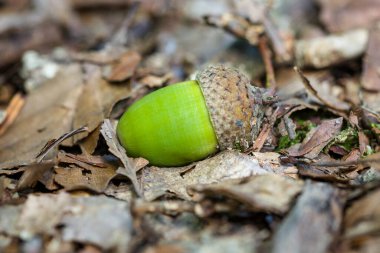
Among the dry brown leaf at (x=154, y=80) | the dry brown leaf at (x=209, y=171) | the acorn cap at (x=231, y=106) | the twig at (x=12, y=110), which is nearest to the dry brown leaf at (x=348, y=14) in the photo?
the dry brown leaf at (x=154, y=80)

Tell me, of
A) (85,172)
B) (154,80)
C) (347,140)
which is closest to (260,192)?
(347,140)

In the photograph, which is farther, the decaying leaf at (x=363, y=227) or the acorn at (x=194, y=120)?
the acorn at (x=194, y=120)

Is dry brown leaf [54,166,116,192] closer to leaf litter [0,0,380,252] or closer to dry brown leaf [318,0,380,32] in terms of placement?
leaf litter [0,0,380,252]

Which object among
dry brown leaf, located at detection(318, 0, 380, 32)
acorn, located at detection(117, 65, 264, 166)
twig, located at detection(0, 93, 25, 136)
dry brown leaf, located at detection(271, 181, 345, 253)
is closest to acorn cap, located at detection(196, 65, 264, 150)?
acorn, located at detection(117, 65, 264, 166)

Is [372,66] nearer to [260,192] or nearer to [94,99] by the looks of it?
[260,192]

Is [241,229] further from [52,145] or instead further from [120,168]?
[52,145]

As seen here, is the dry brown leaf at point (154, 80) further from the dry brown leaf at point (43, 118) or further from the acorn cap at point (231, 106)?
the acorn cap at point (231, 106)
